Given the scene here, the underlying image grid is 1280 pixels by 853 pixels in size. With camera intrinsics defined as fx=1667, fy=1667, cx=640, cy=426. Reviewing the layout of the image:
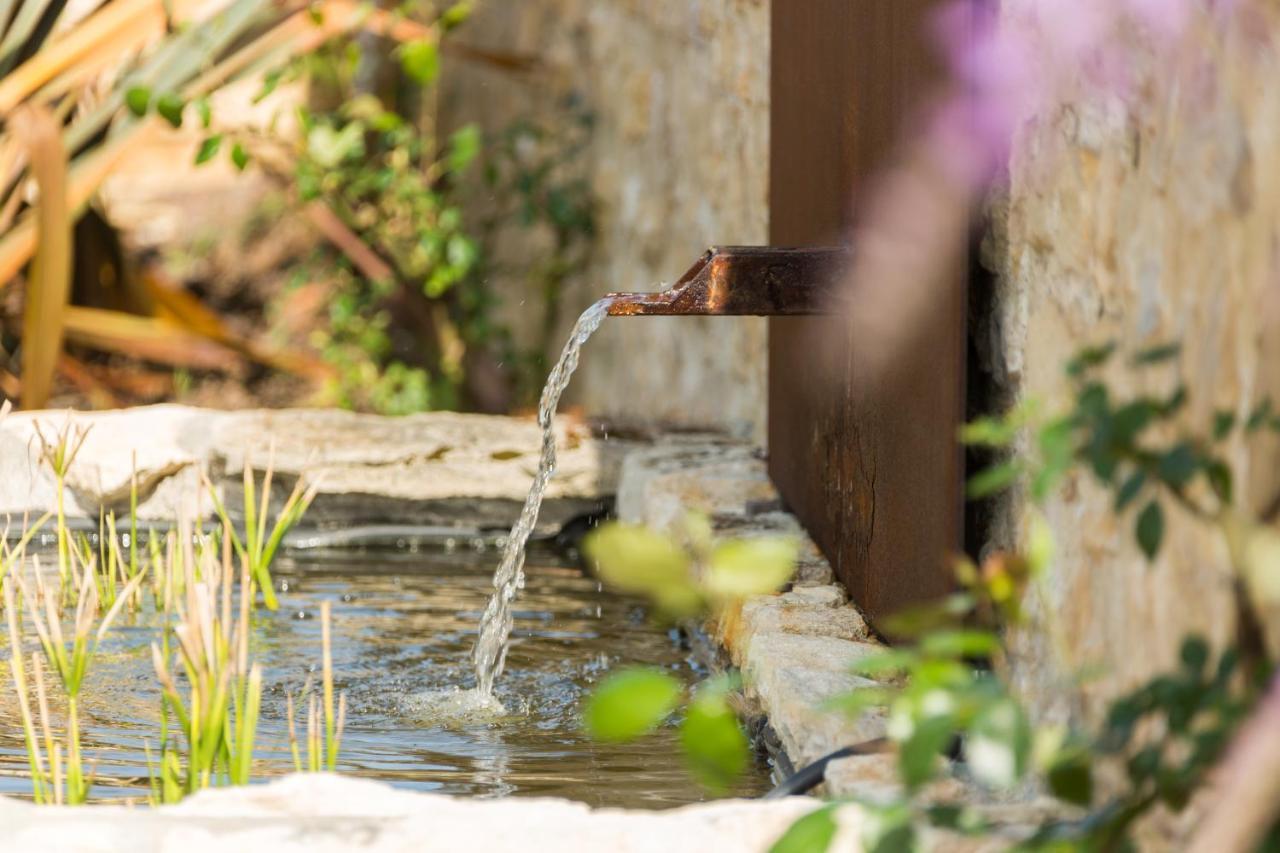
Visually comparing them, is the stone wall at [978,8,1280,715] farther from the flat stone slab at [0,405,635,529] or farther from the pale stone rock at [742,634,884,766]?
the flat stone slab at [0,405,635,529]

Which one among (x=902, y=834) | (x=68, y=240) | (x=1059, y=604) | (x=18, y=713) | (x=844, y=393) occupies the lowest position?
(x=18, y=713)

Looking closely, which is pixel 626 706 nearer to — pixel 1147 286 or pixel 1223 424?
pixel 1223 424

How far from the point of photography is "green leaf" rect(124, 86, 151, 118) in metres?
4.66

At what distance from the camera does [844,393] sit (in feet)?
9.02

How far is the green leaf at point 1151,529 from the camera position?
1.28 metres

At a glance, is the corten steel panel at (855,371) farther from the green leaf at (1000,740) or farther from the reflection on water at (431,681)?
the green leaf at (1000,740)

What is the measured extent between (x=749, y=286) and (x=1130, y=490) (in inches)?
49.3

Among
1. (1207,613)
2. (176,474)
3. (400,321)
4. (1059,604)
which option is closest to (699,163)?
(176,474)

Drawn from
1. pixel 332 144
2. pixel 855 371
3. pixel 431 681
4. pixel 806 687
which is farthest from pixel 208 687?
pixel 332 144

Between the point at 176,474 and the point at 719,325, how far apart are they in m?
1.54

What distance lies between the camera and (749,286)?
250cm

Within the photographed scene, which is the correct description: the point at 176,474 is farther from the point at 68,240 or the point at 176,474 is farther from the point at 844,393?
the point at 844,393

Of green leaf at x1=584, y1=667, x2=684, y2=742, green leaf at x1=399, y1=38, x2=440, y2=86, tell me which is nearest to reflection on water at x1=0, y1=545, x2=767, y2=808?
green leaf at x1=584, y1=667, x2=684, y2=742

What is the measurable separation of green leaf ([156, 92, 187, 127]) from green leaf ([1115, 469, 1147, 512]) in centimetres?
382
